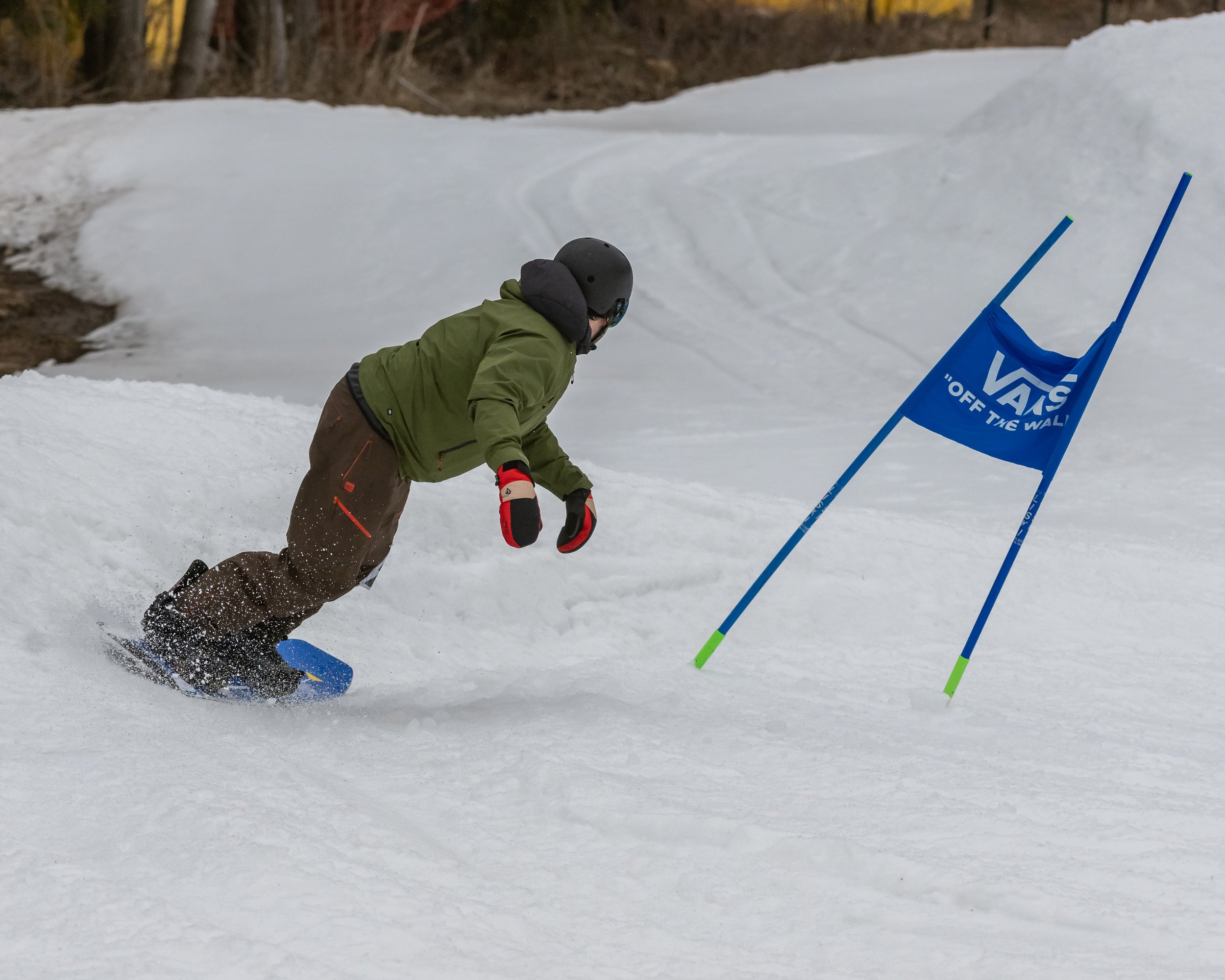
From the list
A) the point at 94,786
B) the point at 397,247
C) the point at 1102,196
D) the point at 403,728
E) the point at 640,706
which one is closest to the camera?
the point at 94,786

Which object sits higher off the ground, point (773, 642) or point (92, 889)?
point (92, 889)

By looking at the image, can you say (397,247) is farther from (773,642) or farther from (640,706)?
(640,706)

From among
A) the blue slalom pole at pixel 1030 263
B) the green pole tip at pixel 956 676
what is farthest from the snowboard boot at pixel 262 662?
the blue slalom pole at pixel 1030 263

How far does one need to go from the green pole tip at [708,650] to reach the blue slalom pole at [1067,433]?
0.73 metres

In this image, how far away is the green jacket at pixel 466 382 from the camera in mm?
3018

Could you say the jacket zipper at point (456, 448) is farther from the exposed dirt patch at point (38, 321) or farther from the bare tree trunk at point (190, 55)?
the bare tree trunk at point (190, 55)

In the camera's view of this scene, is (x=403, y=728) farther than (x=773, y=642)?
No

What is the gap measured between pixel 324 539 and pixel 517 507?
686 mm

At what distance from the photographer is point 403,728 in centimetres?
333

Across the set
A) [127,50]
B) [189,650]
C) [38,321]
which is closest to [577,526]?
[189,650]

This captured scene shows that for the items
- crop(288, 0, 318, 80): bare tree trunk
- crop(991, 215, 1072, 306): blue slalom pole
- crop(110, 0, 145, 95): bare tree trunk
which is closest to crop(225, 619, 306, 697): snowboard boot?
crop(991, 215, 1072, 306): blue slalom pole

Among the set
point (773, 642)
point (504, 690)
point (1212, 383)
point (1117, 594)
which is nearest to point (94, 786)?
point (504, 690)

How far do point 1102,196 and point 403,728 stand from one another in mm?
8521

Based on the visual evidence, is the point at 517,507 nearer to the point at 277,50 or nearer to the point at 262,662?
the point at 262,662
